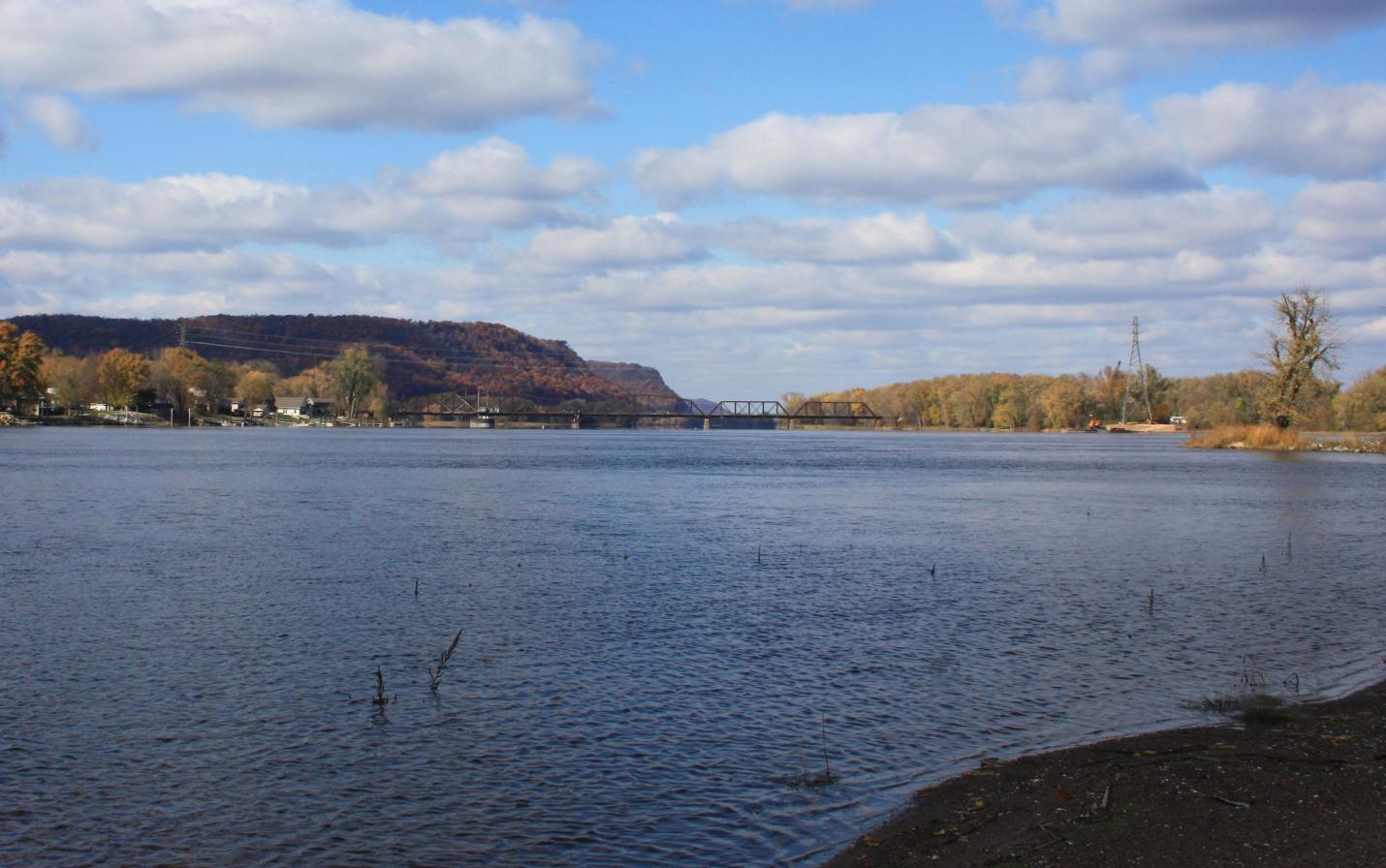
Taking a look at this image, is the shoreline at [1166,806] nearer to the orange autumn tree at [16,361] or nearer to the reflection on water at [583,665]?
the reflection on water at [583,665]

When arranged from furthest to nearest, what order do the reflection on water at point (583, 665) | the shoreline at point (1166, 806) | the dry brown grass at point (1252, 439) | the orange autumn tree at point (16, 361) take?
the orange autumn tree at point (16, 361)
the dry brown grass at point (1252, 439)
the reflection on water at point (583, 665)
the shoreline at point (1166, 806)

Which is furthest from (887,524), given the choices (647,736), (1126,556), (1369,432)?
(1369,432)

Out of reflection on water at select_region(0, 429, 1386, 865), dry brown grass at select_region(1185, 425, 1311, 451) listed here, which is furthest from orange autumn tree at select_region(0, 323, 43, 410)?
dry brown grass at select_region(1185, 425, 1311, 451)

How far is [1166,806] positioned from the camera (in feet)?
37.5

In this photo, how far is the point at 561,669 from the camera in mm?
19172

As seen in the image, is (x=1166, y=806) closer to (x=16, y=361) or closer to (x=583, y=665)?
(x=583, y=665)

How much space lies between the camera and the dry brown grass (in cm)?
11750

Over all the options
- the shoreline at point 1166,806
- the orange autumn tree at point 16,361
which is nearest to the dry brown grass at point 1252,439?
the shoreline at point 1166,806

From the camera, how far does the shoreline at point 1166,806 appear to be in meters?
10.2

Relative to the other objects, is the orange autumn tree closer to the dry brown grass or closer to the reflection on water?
the reflection on water

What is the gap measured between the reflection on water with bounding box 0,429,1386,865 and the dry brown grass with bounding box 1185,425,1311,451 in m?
81.2

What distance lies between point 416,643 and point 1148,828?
1422 centimetres

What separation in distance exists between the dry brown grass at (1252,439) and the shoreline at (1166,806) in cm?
11657

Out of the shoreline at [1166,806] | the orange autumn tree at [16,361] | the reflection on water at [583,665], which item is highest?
the orange autumn tree at [16,361]
